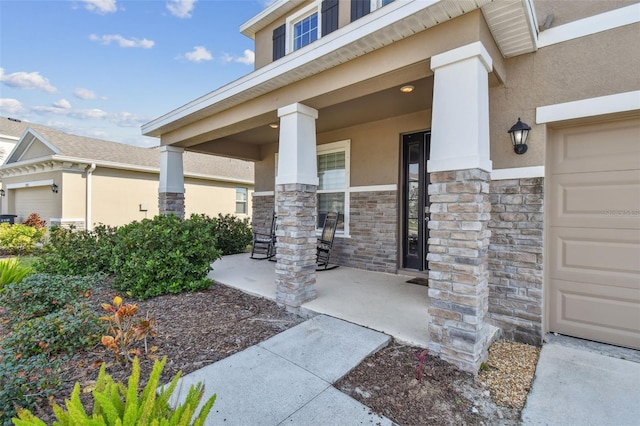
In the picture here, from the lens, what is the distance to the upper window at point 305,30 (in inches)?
233

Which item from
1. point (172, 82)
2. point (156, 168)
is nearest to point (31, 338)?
point (156, 168)

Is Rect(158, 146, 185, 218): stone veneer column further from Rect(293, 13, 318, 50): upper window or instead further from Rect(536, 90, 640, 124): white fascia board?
Rect(536, 90, 640, 124): white fascia board

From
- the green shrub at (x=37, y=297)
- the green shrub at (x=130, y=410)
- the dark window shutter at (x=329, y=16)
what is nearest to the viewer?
the green shrub at (x=130, y=410)

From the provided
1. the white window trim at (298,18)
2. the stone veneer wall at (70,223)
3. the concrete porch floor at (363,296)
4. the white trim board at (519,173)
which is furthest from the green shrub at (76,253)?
the white trim board at (519,173)

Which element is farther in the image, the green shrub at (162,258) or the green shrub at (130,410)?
the green shrub at (162,258)

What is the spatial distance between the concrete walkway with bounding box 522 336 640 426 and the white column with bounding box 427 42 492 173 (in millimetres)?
1763

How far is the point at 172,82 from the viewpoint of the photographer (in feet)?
37.1

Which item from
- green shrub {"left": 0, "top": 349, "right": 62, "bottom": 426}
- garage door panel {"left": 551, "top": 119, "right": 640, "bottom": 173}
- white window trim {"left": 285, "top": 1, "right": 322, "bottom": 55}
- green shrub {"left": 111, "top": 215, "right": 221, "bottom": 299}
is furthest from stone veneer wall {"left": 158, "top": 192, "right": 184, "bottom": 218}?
garage door panel {"left": 551, "top": 119, "right": 640, "bottom": 173}

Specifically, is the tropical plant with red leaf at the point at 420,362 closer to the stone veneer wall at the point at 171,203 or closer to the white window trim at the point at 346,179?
the white window trim at the point at 346,179

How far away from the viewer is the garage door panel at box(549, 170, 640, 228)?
2.74 meters

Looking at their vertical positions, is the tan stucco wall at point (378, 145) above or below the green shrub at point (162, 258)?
above

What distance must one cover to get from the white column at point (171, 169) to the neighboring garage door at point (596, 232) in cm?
671

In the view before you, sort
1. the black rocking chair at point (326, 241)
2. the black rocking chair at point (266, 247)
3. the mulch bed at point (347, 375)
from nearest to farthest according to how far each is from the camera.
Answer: the mulch bed at point (347, 375), the black rocking chair at point (326, 241), the black rocking chair at point (266, 247)

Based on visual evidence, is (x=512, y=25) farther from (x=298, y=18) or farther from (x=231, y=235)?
(x=231, y=235)
